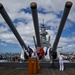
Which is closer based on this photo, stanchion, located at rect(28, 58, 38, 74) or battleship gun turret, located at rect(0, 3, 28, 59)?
battleship gun turret, located at rect(0, 3, 28, 59)

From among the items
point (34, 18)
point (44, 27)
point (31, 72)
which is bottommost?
point (31, 72)

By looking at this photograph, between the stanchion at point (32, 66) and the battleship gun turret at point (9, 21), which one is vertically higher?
the battleship gun turret at point (9, 21)

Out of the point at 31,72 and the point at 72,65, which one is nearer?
the point at 31,72

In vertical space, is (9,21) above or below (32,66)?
above

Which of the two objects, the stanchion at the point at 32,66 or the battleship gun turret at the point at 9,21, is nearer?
the battleship gun turret at the point at 9,21

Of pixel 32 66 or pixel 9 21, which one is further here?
pixel 32 66

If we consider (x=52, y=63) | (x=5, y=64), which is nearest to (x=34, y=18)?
(x=52, y=63)

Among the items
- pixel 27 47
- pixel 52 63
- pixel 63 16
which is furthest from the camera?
pixel 27 47

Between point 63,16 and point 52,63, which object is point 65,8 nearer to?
point 63,16

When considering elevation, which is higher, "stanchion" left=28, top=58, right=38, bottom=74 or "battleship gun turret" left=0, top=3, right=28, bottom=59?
"battleship gun turret" left=0, top=3, right=28, bottom=59

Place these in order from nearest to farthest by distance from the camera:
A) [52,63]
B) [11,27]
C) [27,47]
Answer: [11,27] → [52,63] → [27,47]

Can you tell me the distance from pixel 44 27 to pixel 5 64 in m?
15.5

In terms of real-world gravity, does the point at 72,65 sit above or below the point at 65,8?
below

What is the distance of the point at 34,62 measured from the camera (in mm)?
14203
